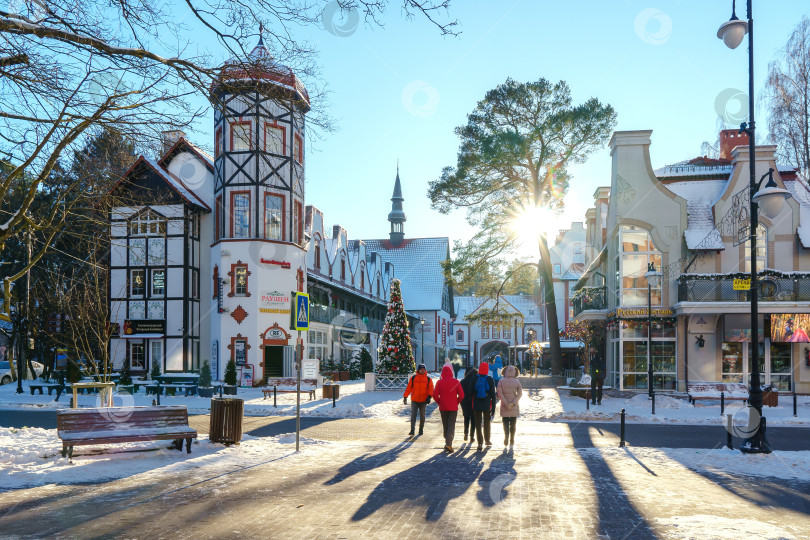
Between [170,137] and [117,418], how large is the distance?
451 cm

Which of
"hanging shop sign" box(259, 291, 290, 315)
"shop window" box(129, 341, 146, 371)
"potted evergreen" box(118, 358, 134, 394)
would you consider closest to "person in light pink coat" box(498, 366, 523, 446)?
"potted evergreen" box(118, 358, 134, 394)

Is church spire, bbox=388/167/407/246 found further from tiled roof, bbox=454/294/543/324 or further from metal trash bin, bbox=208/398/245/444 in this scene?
metal trash bin, bbox=208/398/245/444

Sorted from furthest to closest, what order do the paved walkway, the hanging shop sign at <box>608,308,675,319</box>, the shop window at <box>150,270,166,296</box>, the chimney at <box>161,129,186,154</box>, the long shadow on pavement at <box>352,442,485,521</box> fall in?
the shop window at <box>150,270,166,296</box>
the hanging shop sign at <box>608,308,675,319</box>
the chimney at <box>161,129,186,154</box>
the long shadow on pavement at <box>352,442,485,521</box>
the paved walkway

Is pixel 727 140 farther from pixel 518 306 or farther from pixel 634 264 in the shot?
pixel 518 306

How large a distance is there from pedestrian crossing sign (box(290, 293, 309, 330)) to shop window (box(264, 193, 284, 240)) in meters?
23.3

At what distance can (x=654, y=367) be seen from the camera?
2875 centimetres

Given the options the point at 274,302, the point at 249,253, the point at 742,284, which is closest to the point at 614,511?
the point at 742,284

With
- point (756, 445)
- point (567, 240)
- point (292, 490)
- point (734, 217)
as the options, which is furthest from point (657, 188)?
point (567, 240)

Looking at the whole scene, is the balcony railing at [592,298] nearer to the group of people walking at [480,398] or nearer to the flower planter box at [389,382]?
the flower planter box at [389,382]

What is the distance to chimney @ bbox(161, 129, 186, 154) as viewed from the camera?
10.4m

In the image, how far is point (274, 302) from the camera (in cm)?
3519

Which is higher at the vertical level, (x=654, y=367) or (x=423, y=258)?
(x=423, y=258)

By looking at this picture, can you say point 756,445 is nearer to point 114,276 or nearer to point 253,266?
point 253,266

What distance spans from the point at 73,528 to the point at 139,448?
15.2 ft
